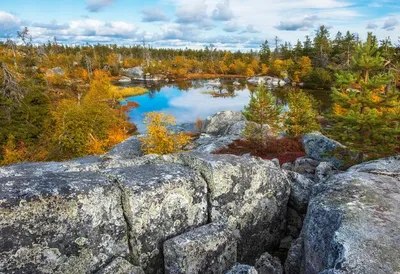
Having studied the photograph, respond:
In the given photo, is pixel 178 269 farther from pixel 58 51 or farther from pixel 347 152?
pixel 58 51

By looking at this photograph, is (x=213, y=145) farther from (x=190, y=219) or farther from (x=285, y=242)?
(x=190, y=219)

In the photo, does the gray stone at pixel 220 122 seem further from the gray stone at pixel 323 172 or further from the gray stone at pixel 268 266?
the gray stone at pixel 268 266

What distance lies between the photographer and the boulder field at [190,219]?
862 cm

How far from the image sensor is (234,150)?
38.4 m

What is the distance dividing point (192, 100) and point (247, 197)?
84.4m

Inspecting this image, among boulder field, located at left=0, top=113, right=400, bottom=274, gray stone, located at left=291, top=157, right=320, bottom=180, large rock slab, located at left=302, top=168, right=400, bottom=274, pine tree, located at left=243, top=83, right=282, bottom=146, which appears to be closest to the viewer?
large rock slab, located at left=302, top=168, right=400, bottom=274

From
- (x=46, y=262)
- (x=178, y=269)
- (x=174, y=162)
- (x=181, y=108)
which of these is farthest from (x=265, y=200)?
(x=181, y=108)

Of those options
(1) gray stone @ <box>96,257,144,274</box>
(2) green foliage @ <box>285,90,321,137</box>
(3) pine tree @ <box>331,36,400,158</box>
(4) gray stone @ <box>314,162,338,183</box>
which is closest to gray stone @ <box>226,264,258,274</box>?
(1) gray stone @ <box>96,257,144,274</box>

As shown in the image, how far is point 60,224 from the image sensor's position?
9.08m

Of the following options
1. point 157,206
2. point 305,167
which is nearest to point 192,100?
point 305,167

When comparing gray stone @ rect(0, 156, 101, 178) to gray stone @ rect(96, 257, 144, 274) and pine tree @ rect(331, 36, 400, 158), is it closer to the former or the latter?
gray stone @ rect(96, 257, 144, 274)

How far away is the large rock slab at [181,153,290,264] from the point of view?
12438mm

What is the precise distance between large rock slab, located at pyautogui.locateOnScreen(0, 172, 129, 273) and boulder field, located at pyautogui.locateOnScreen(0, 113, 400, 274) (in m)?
0.03

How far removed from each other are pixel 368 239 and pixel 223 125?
162ft
